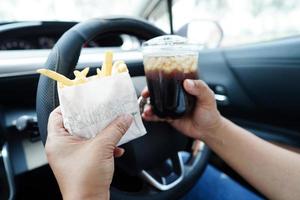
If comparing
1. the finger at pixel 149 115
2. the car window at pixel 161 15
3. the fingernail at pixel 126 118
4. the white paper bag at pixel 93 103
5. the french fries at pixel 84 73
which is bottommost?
the car window at pixel 161 15

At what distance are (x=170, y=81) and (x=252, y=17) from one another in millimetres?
1026

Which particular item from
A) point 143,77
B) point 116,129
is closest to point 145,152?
point 143,77

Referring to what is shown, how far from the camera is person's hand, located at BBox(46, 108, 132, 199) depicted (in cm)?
48

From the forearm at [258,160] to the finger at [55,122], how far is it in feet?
1.45

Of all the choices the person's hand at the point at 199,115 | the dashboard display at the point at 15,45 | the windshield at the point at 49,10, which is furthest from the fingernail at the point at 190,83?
the dashboard display at the point at 15,45

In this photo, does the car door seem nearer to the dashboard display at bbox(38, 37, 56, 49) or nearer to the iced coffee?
the iced coffee

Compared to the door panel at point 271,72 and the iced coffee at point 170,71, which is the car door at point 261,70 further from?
the iced coffee at point 170,71

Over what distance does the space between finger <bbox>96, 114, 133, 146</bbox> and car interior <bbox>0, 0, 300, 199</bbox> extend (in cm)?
14

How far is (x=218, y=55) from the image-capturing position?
1.41 metres

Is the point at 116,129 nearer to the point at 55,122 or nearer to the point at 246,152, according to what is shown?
the point at 55,122

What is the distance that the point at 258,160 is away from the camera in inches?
31.9

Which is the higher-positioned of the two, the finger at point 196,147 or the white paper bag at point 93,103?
A: the white paper bag at point 93,103

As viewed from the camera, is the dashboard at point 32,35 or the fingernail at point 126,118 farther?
the dashboard at point 32,35

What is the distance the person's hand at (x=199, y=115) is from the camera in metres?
0.69
